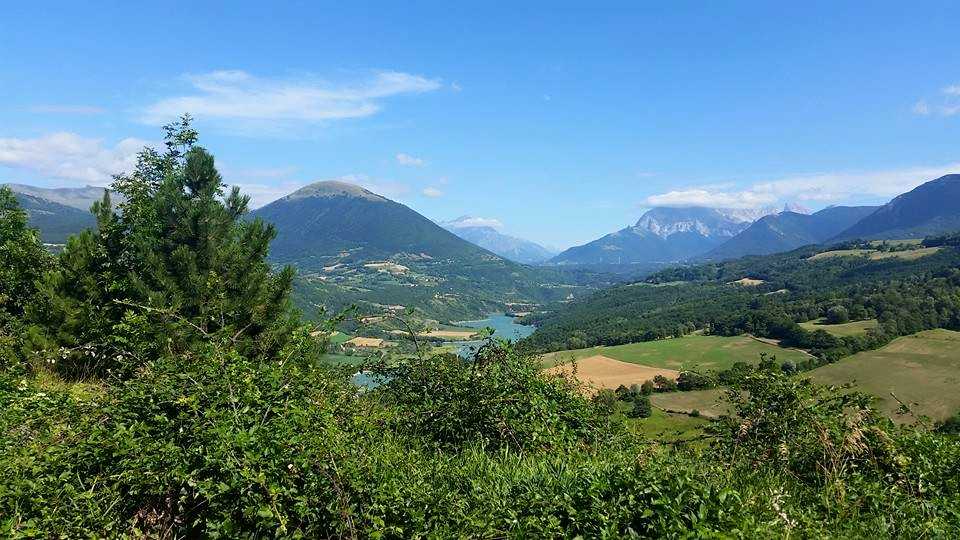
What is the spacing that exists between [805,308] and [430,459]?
128348 millimetres

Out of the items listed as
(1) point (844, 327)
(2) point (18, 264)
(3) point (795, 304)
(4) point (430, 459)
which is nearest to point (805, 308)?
(3) point (795, 304)

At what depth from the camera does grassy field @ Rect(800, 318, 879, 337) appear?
3314 inches

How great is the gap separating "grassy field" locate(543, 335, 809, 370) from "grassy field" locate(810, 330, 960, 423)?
1219 centimetres

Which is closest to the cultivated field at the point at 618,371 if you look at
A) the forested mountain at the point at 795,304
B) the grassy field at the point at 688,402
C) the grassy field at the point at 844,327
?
the forested mountain at the point at 795,304

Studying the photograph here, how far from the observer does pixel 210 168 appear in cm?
1967

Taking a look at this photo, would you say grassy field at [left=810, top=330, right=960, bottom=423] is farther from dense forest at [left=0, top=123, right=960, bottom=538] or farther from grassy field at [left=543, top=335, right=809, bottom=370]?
dense forest at [left=0, top=123, right=960, bottom=538]

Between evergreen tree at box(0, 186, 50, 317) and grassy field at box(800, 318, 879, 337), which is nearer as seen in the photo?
evergreen tree at box(0, 186, 50, 317)

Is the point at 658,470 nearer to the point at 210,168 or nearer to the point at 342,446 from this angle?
the point at 342,446

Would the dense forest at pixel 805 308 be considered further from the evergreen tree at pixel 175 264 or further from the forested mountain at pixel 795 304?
the evergreen tree at pixel 175 264

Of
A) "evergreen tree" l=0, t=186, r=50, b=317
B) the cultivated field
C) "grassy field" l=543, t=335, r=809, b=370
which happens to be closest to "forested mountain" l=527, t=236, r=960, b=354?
"grassy field" l=543, t=335, r=809, b=370

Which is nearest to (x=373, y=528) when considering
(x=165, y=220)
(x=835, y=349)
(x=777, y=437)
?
(x=777, y=437)

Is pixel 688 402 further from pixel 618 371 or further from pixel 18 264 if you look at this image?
pixel 18 264

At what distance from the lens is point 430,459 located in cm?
579

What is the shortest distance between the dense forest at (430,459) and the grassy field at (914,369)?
40.1 metres
